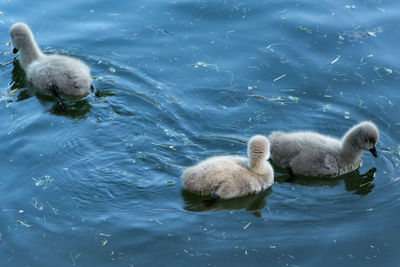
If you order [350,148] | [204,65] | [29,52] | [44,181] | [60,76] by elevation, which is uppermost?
[29,52]

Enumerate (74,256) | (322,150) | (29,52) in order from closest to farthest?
(74,256) → (322,150) → (29,52)

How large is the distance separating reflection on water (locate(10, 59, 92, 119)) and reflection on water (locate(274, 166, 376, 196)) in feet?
11.0

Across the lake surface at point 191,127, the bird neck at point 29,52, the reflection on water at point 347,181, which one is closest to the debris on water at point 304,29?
the lake surface at point 191,127

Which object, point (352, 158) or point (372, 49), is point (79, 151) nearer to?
point (352, 158)

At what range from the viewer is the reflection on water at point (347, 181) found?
7781mm

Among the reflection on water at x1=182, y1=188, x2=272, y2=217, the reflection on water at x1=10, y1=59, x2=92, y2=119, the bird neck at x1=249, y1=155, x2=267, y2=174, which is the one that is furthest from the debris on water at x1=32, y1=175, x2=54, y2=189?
the bird neck at x1=249, y1=155, x2=267, y2=174

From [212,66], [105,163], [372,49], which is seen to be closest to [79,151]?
[105,163]

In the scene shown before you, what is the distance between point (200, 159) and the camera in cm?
809

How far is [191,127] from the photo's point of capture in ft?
28.5

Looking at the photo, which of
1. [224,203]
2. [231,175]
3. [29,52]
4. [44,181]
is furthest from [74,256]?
[29,52]

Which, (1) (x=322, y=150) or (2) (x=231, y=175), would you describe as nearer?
(2) (x=231, y=175)

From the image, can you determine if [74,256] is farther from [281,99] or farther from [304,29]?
[304,29]

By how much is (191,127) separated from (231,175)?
163 centimetres

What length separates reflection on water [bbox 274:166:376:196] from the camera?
7.78 meters
